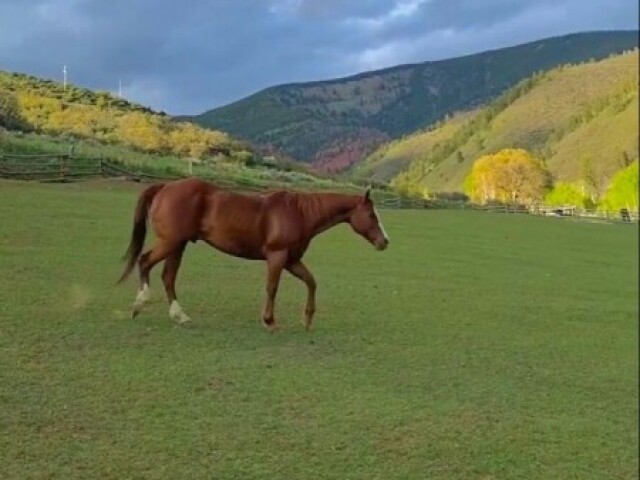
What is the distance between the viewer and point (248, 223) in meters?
7.25

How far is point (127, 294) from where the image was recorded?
29.2 ft

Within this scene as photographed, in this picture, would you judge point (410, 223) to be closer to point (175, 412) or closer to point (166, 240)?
point (166, 240)

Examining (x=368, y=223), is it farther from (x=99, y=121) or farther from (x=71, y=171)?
(x=99, y=121)

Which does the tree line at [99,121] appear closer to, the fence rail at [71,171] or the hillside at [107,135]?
the hillside at [107,135]

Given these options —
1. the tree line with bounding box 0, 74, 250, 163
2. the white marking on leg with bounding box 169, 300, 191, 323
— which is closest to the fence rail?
the tree line with bounding box 0, 74, 250, 163

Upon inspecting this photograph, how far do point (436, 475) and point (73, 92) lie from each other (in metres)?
29.2

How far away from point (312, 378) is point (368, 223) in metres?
2.13

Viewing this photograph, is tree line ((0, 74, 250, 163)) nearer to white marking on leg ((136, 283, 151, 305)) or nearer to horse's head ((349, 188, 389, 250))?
white marking on leg ((136, 283, 151, 305))

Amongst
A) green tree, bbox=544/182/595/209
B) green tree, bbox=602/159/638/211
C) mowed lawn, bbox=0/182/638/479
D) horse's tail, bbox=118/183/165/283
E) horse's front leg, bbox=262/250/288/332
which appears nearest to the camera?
green tree, bbox=602/159/638/211

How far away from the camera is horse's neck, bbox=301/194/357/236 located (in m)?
7.42

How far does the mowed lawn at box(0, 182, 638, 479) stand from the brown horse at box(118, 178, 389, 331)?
0.53 meters

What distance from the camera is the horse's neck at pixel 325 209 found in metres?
7.42

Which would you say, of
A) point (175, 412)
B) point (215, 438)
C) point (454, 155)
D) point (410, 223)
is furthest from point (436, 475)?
point (454, 155)

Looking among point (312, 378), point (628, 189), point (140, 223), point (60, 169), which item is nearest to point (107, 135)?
point (60, 169)
